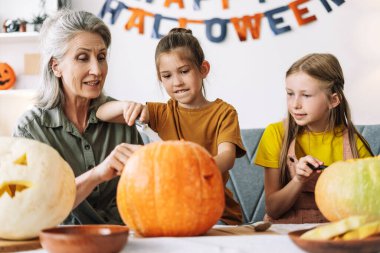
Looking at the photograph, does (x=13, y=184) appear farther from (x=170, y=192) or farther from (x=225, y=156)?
(x=225, y=156)

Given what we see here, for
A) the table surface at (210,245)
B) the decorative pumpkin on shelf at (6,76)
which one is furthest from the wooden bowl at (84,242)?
the decorative pumpkin on shelf at (6,76)

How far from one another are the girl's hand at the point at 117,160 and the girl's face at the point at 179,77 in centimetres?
61

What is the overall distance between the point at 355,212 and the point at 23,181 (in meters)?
0.58

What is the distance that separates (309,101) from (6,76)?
2.34 metres

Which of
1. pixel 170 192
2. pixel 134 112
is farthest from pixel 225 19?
pixel 170 192

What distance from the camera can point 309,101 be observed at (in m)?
1.83

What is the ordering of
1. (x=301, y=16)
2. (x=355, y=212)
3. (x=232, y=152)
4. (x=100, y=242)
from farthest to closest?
(x=301, y=16) → (x=232, y=152) → (x=355, y=212) → (x=100, y=242)

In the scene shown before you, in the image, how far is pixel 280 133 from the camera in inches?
75.7

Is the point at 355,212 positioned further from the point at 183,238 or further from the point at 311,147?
the point at 311,147

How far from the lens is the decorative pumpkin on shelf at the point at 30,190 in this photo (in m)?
0.88

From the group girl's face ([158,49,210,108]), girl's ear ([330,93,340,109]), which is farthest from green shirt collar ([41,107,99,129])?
girl's ear ([330,93,340,109])

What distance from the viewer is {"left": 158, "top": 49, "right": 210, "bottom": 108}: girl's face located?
1764mm

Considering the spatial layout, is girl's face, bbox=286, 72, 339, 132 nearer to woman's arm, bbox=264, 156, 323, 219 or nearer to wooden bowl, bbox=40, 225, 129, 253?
woman's arm, bbox=264, 156, 323, 219

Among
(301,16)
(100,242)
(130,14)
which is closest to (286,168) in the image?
(100,242)
